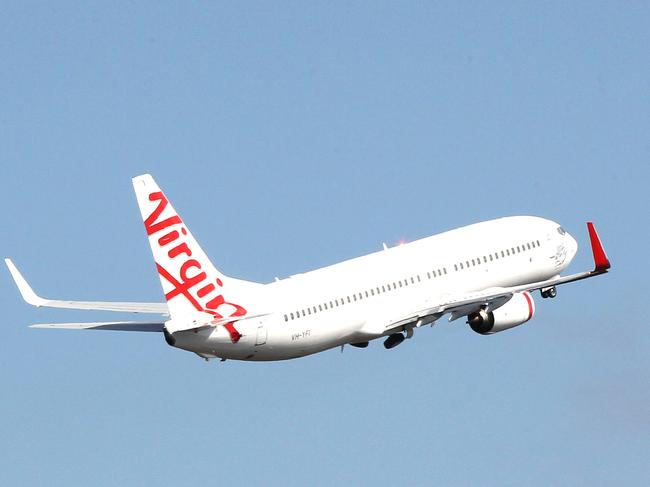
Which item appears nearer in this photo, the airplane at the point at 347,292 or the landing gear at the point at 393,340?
the airplane at the point at 347,292

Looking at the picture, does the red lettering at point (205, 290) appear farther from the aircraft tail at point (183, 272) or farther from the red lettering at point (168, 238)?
the red lettering at point (168, 238)

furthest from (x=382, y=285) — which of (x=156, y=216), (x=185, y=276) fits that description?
(x=156, y=216)

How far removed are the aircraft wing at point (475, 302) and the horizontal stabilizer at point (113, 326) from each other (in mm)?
10685

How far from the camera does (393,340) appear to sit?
9481 centimetres

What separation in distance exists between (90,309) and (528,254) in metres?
26.9

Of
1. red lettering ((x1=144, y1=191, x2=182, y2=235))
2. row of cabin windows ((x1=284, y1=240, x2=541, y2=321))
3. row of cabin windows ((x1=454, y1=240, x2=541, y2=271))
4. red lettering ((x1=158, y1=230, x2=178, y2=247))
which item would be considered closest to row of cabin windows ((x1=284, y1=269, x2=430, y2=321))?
row of cabin windows ((x1=284, y1=240, x2=541, y2=321))

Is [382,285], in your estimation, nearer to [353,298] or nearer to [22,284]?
[353,298]

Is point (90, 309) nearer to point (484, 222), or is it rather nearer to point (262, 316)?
point (262, 316)

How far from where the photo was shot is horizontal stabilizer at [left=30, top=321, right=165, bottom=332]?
291ft

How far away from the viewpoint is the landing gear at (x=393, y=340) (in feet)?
310

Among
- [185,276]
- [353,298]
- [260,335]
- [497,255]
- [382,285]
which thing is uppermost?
[185,276]

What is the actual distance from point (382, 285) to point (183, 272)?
13360mm

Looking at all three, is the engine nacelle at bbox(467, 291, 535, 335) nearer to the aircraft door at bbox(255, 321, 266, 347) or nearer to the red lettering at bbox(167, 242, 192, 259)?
the aircraft door at bbox(255, 321, 266, 347)

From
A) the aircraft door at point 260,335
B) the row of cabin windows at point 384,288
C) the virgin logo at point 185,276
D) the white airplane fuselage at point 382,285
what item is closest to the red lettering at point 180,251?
the virgin logo at point 185,276
